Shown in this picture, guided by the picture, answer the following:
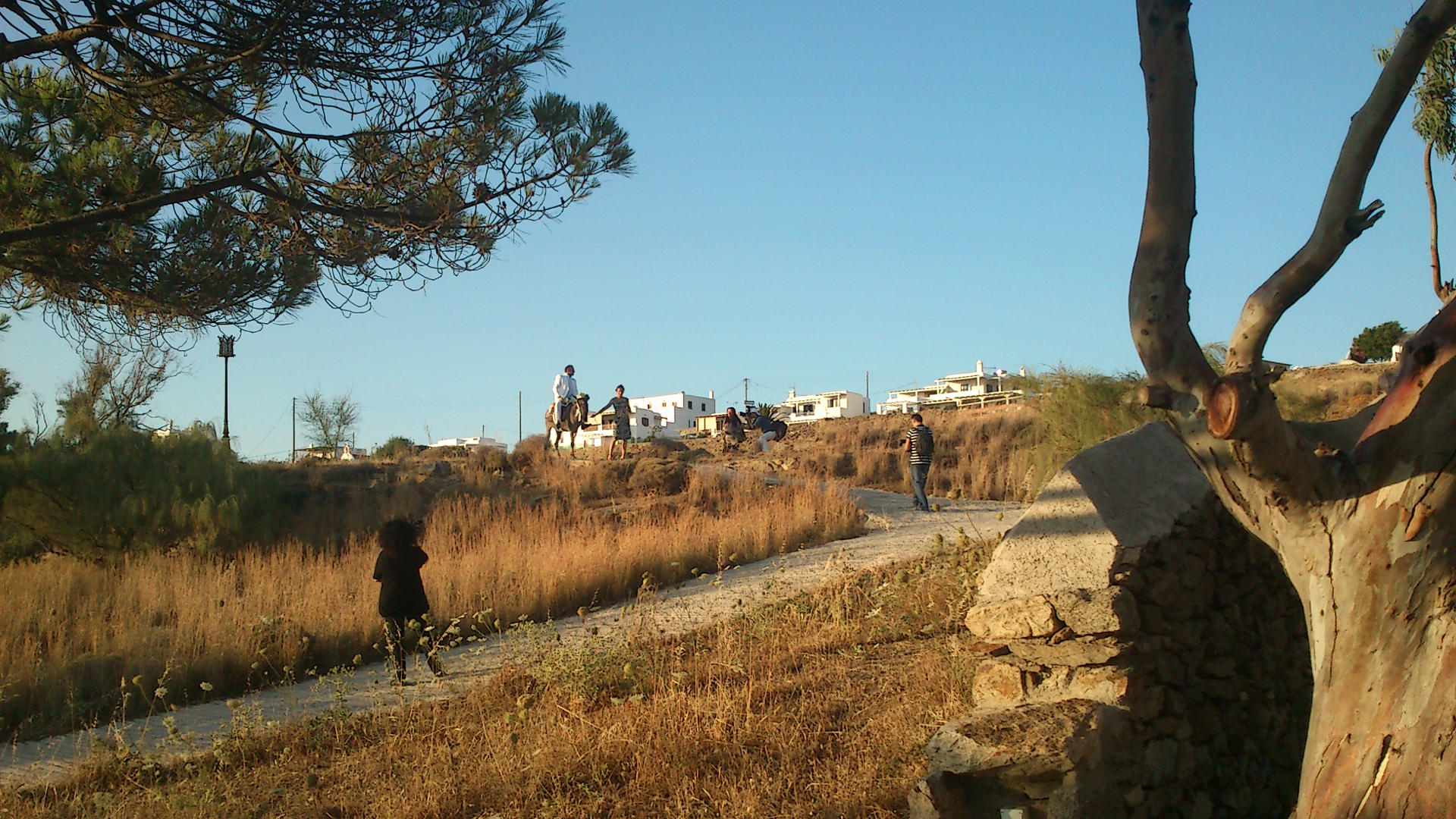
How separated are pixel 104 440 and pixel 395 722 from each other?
11219 mm

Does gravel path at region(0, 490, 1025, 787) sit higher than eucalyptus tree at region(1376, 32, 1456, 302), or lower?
lower

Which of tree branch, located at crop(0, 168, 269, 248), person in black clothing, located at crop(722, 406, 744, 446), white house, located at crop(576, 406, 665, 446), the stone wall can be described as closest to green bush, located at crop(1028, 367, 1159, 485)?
the stone wall

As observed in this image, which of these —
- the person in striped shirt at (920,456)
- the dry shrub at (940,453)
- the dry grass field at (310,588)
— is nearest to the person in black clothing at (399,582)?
the dry grass field at (310,588)

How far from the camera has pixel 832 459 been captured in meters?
23.5

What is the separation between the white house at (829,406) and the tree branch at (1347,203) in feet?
169

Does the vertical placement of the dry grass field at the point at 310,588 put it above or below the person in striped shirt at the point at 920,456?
below

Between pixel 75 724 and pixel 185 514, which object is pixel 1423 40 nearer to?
pixel 75 724

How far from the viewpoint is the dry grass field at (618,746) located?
15.4ft

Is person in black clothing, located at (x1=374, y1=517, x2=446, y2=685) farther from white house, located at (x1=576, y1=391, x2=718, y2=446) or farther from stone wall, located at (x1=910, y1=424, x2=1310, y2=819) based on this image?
white house, located at (x1=576, y1=391, x2=718, y2=446)

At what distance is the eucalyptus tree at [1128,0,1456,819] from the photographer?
265 cm

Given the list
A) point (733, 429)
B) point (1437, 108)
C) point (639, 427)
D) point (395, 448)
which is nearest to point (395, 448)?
point (395, 448)

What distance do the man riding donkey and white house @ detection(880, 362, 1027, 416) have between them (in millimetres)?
18455

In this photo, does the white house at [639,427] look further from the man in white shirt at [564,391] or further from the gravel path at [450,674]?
the gravel path at [450,674]

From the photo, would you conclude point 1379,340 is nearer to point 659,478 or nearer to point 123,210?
point 659,478
